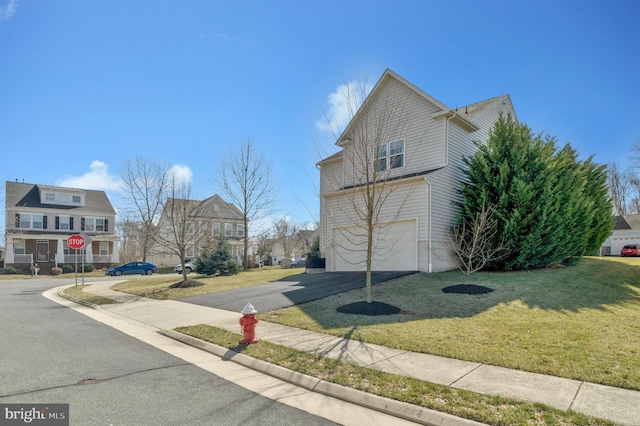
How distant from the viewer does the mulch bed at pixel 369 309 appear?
9.69 meters

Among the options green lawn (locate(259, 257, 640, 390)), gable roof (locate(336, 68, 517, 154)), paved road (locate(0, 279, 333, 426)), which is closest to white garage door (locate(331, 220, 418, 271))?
green lawn (locate(259, 257, 640, 390))

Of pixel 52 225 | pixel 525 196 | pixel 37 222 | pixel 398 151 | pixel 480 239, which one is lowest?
pixel 480 239

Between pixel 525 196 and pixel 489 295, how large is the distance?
567cm

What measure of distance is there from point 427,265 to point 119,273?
103ft

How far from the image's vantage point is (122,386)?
5.21 m

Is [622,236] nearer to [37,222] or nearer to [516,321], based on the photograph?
[516,321]

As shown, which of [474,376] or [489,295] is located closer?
[474,376]

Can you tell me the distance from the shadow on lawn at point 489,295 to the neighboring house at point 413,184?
68.1 inches

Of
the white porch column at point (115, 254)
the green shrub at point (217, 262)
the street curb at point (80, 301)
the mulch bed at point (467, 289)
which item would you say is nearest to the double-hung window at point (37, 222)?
the white porch column at point (115, 254)

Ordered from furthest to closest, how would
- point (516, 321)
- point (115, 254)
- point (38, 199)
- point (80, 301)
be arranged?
1. point (115, 254)
2. point (38, 199)
3. point (80, 301)
4. point (516, 321)

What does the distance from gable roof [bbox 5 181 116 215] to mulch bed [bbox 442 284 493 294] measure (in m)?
44.7

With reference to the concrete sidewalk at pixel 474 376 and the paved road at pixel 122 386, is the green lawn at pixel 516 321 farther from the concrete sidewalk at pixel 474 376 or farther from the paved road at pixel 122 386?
the paved road at pixel 122 386
